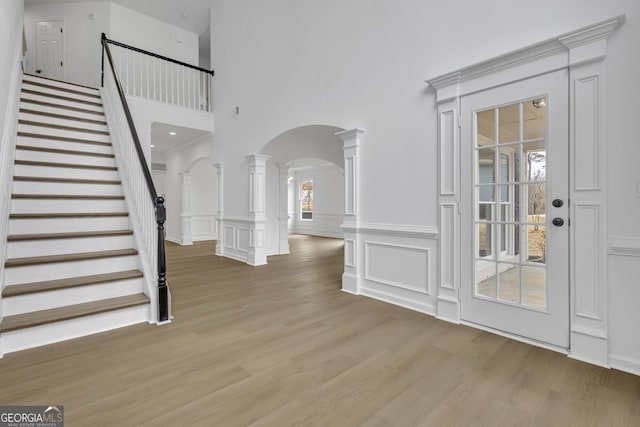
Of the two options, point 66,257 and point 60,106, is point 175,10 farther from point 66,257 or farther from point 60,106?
point 66,257

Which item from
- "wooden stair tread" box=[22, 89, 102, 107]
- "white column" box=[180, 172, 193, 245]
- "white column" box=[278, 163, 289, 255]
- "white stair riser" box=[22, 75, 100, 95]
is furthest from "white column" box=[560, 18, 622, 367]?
"white column" box=[180, 172, 193, 245]

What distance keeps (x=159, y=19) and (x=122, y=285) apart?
290 inches

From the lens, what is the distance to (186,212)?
8.76 metres

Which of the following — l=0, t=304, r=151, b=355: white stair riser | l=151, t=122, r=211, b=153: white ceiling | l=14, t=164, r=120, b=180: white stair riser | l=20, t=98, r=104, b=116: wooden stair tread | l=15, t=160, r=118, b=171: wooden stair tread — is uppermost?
l=151, t=122, r=211, b=153: white ceiling

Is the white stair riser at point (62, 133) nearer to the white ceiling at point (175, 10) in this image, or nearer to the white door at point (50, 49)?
the white door at point (50, 49)

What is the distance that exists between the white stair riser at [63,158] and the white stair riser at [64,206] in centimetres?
83

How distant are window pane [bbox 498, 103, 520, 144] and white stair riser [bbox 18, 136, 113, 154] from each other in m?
4.76

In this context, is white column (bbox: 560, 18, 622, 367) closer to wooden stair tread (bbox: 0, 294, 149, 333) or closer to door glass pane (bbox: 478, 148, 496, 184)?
door glass pane (bbox: 478, 148, 496, 184)

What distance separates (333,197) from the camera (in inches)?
426

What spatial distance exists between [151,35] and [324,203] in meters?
6.91

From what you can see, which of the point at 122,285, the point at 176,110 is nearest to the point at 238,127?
the point at 176,110

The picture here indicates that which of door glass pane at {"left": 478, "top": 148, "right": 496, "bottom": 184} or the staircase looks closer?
the staircase

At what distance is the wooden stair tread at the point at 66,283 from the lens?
7.99 ft

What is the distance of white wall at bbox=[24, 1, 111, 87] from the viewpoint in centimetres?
696
